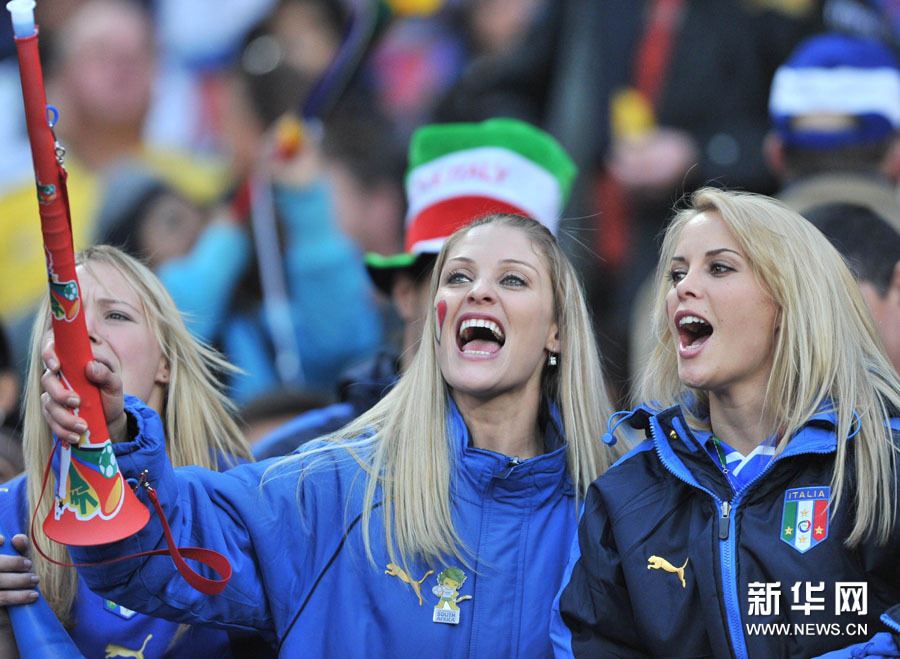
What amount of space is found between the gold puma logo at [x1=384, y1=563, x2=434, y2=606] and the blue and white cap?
2.88 metres

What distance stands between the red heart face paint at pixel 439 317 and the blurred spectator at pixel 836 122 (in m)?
1.91

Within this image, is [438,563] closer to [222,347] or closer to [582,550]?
[582,550]

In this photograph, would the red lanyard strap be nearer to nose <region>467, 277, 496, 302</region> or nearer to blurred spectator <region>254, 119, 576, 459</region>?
nose <region>467, 277, 496, 302</region>

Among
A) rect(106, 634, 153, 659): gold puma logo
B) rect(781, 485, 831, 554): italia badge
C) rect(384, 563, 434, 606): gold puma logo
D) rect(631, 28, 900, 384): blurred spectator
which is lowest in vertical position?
rect(106, 634, 153, 659): gold puma logo

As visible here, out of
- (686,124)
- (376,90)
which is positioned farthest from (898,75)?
(376,90)

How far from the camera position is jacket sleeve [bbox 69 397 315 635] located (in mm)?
2881

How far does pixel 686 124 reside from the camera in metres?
6.91

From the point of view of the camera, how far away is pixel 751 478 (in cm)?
309

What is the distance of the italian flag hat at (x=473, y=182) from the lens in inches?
186

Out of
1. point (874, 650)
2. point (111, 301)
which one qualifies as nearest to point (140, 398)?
point (111, 301)

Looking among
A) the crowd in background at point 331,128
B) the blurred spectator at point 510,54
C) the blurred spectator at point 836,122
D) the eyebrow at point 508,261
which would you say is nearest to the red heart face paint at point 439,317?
the eyebrow at point 508,261

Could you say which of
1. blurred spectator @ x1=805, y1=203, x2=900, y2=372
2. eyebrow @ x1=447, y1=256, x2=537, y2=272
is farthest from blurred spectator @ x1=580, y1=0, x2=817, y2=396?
eyebrow @ x1=447, y1=256, x2=537, y2=272

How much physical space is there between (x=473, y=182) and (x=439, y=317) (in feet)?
3.95

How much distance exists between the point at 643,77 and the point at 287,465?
4272 millimetres
